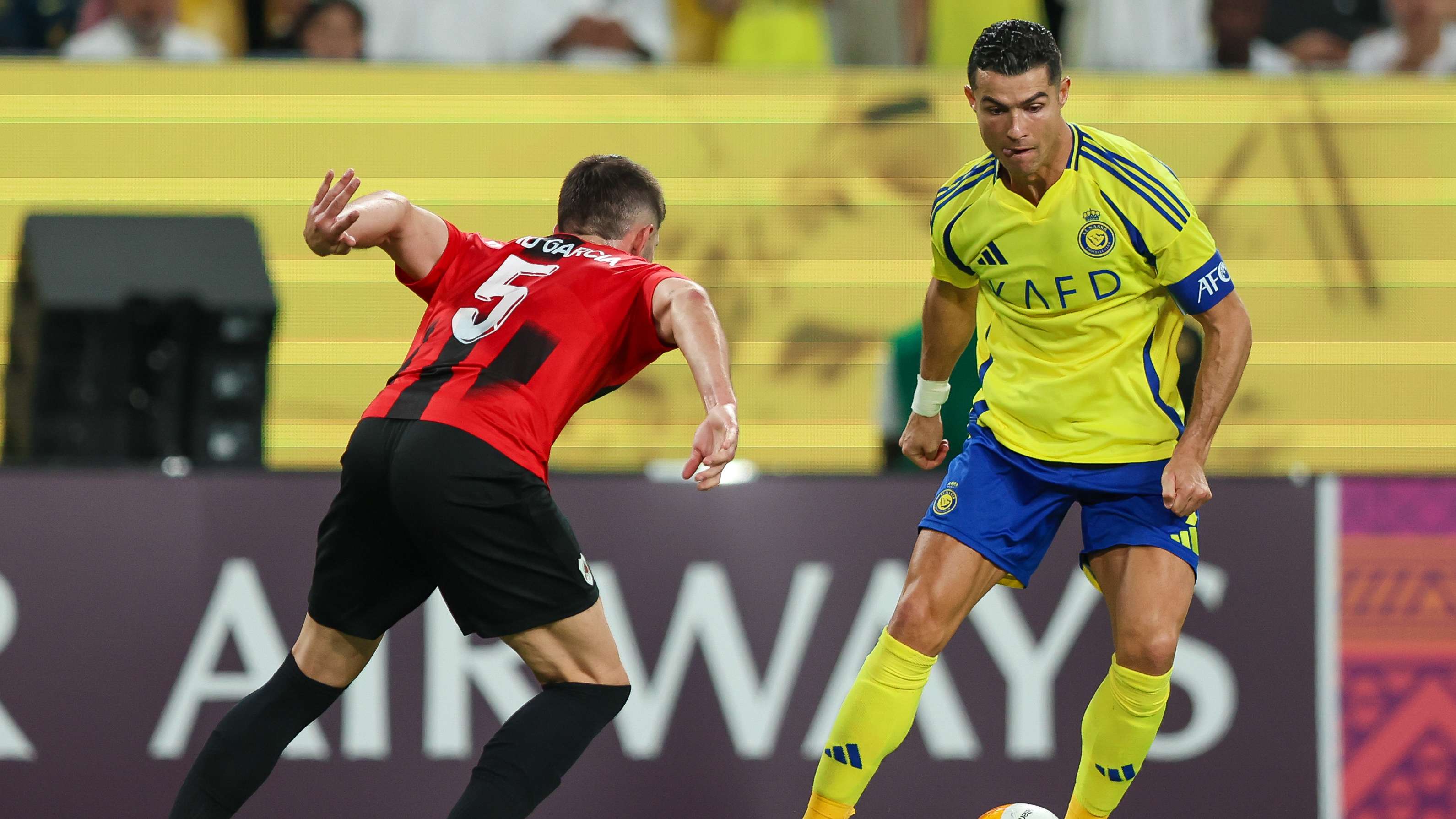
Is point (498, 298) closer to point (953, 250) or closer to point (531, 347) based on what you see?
point (531, 347)

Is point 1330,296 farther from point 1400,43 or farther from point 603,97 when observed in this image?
point 603,97

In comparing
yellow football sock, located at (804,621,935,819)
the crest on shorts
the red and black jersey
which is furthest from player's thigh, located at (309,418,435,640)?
the crest on shorts

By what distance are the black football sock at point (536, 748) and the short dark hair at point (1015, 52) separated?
1.54 m

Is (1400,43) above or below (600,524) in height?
above

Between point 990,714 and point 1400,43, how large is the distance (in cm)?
409

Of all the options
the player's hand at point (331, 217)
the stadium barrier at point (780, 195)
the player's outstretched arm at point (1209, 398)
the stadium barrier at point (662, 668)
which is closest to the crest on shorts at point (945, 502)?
the player's outstretched arm at point (1209, 398)

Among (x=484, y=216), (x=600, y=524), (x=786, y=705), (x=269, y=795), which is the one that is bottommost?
(x=269, y=795)

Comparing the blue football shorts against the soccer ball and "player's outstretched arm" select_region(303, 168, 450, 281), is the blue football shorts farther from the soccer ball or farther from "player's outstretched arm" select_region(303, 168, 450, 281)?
"player's outstretched arm" select_region(303, 168, 450, 281)

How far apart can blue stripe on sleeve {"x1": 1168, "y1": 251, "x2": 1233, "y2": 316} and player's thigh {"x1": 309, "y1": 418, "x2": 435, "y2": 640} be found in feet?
5.64

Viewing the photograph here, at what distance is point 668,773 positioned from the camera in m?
4.74

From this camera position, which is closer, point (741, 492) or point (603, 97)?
point (741, 492)

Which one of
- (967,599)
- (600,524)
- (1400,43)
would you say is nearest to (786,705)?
(600,524)

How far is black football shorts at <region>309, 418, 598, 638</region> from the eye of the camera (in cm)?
316

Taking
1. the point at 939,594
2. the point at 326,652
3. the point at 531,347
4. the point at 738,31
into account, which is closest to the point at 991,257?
the point at 939,594
